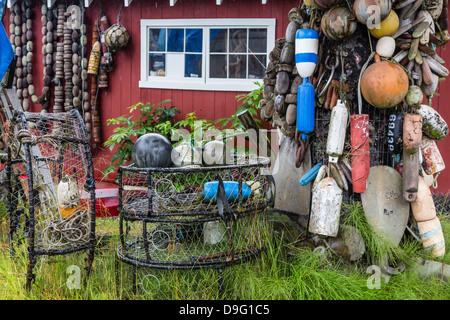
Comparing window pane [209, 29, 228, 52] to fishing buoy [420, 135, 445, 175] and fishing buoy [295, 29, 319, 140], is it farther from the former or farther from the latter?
fishing buoy [420, 135, 445, 175]

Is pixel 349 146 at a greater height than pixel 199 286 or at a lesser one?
greater

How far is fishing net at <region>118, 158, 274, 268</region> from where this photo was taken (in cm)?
334

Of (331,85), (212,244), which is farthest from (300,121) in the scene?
(212,244)

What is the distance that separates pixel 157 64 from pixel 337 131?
4561 mm

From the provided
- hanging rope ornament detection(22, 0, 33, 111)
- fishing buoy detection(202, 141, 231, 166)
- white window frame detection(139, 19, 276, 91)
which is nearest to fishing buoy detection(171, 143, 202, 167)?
fishing buoy detection(202, 141, 231, 166)

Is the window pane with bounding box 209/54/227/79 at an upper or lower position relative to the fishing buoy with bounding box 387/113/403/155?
upper

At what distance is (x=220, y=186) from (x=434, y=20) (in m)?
2.17

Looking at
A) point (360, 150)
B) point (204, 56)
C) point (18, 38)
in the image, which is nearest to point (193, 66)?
point (204, 56)

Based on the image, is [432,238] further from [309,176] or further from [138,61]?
[138,61]

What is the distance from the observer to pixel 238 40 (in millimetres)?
7113

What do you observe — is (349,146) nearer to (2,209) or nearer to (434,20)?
(434,20)

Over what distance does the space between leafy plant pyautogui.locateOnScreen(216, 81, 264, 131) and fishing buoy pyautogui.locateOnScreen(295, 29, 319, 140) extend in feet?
8.54

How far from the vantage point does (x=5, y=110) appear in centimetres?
515
